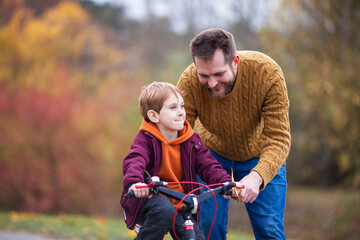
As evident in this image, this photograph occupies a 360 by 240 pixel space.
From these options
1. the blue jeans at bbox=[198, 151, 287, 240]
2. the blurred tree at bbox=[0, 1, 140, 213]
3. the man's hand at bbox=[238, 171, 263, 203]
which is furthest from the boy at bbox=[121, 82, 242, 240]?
the blurred tree at bbox=[0, 1, 140, 213]

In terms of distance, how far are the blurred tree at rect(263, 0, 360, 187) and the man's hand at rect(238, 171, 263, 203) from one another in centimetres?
836

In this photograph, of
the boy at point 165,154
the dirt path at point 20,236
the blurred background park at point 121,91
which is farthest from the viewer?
the blurred background park at point 121,91

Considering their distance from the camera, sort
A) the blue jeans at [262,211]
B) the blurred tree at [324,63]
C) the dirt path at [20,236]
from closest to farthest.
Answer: the blue jeans at [262,211]
the dirt path at [20,236]
the blurred tree at [324,63]

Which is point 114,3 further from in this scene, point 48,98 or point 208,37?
point 208,37

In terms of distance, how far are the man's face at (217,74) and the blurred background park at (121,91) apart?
8.12 m

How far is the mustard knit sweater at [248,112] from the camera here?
376 cm

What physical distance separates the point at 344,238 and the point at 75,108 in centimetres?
982

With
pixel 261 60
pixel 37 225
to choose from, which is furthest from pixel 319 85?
pixel 261 60

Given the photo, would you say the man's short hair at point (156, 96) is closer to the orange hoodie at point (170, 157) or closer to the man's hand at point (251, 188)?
the orange hoodie at point (170, 157)

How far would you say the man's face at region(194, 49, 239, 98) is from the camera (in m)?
3.54

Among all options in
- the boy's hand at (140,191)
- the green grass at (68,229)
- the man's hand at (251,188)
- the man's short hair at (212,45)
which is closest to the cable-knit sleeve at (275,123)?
the man's hand at (251,188)

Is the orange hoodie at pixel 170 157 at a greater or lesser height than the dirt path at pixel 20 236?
greater

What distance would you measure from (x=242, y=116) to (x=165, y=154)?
96 cm

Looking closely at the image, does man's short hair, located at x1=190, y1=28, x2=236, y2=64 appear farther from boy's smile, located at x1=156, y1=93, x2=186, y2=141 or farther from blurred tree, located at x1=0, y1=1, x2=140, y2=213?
blurred tree, located at x1=0, y1=1, x2=140, y2=213
